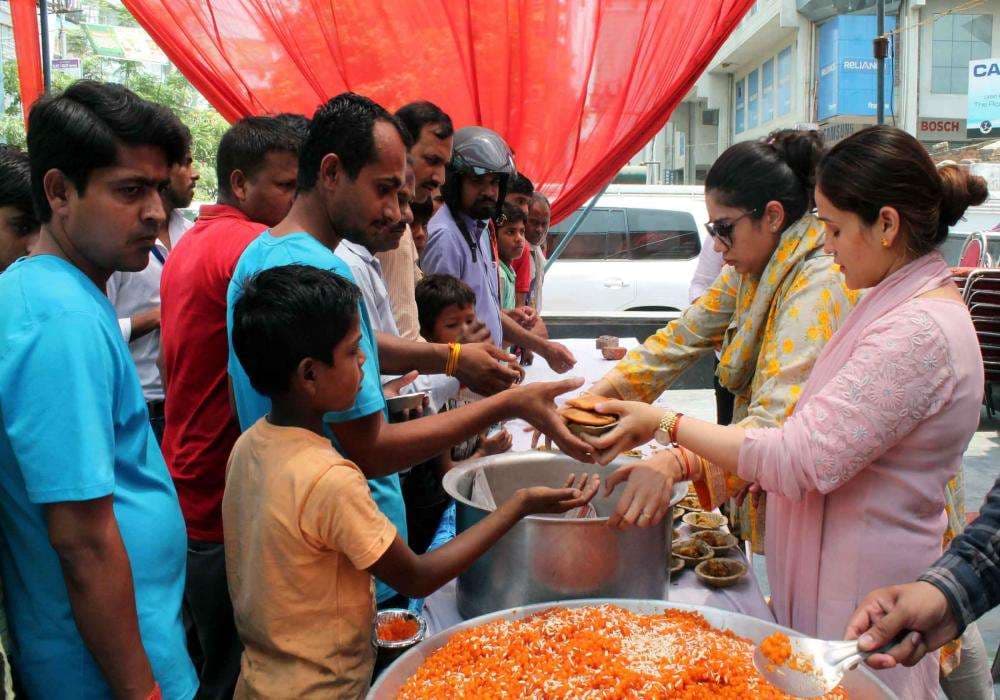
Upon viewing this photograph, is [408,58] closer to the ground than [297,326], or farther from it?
farther from it

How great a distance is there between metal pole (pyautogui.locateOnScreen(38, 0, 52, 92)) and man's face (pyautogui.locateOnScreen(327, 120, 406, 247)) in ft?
8.23

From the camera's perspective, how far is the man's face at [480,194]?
339 cm

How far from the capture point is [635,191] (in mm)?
9086

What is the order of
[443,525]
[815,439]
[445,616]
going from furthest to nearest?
[443,525] < [445,616] < [815,439]

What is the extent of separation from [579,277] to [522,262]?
360 centimetres

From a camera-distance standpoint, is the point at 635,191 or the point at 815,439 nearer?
the point at 815,439

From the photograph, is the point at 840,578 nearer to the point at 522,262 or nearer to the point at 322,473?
the point at 322,473

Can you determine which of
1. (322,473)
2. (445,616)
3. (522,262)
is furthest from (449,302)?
(522,262)

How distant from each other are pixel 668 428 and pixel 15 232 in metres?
1.88

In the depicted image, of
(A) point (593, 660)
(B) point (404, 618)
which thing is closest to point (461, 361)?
(B) point (404, 618)

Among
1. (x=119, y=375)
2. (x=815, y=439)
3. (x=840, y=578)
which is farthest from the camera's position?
(x=840, y=578)

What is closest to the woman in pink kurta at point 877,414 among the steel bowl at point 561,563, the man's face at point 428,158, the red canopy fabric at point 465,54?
the steel bowl at point 561,563

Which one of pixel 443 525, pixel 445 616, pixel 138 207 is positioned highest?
pixel 138 207

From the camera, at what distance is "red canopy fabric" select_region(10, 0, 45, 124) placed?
11.8ft
